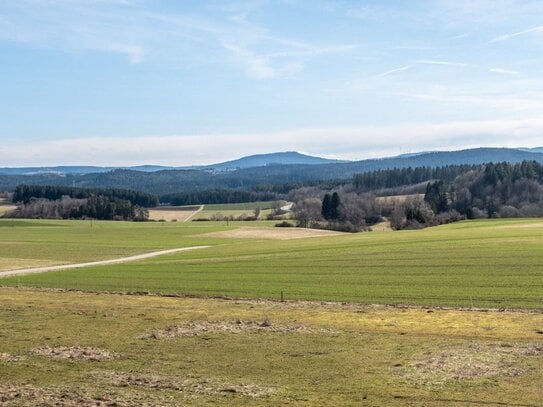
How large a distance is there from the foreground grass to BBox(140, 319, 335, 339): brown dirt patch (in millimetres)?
296

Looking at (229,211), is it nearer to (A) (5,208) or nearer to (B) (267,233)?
(A) (5,208)

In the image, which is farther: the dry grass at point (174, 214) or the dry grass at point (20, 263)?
the dry grass at point (174, 214)

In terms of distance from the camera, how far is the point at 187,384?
1780 centimetres

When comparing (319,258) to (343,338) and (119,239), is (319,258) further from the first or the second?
(119,239)

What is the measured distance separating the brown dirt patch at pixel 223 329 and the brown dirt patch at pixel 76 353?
2988 mm

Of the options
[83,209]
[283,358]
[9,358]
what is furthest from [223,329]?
[83,209]

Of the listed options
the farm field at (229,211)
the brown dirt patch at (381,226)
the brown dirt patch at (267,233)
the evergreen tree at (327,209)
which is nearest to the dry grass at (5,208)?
the farm field at (229,211)

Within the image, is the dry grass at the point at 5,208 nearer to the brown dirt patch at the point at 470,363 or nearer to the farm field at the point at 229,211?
the farm field at the point at 229,211

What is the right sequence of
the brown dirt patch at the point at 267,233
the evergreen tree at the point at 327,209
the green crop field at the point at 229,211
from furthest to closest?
the green crop field at the point at 229,211
the evergreen tree at the point at 327,209
the brown dirt patch at the point at 267,233

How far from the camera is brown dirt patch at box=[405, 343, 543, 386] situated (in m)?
18.3

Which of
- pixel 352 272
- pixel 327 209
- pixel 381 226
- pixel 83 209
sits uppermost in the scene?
pixel 327 209

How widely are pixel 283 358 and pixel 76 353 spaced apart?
683cm

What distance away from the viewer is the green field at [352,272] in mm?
37281

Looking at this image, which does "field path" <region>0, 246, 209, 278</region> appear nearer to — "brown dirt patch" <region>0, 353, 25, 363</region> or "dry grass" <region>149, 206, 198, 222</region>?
"brown dirt patch" <region>0, 353, 25, 363</region>
